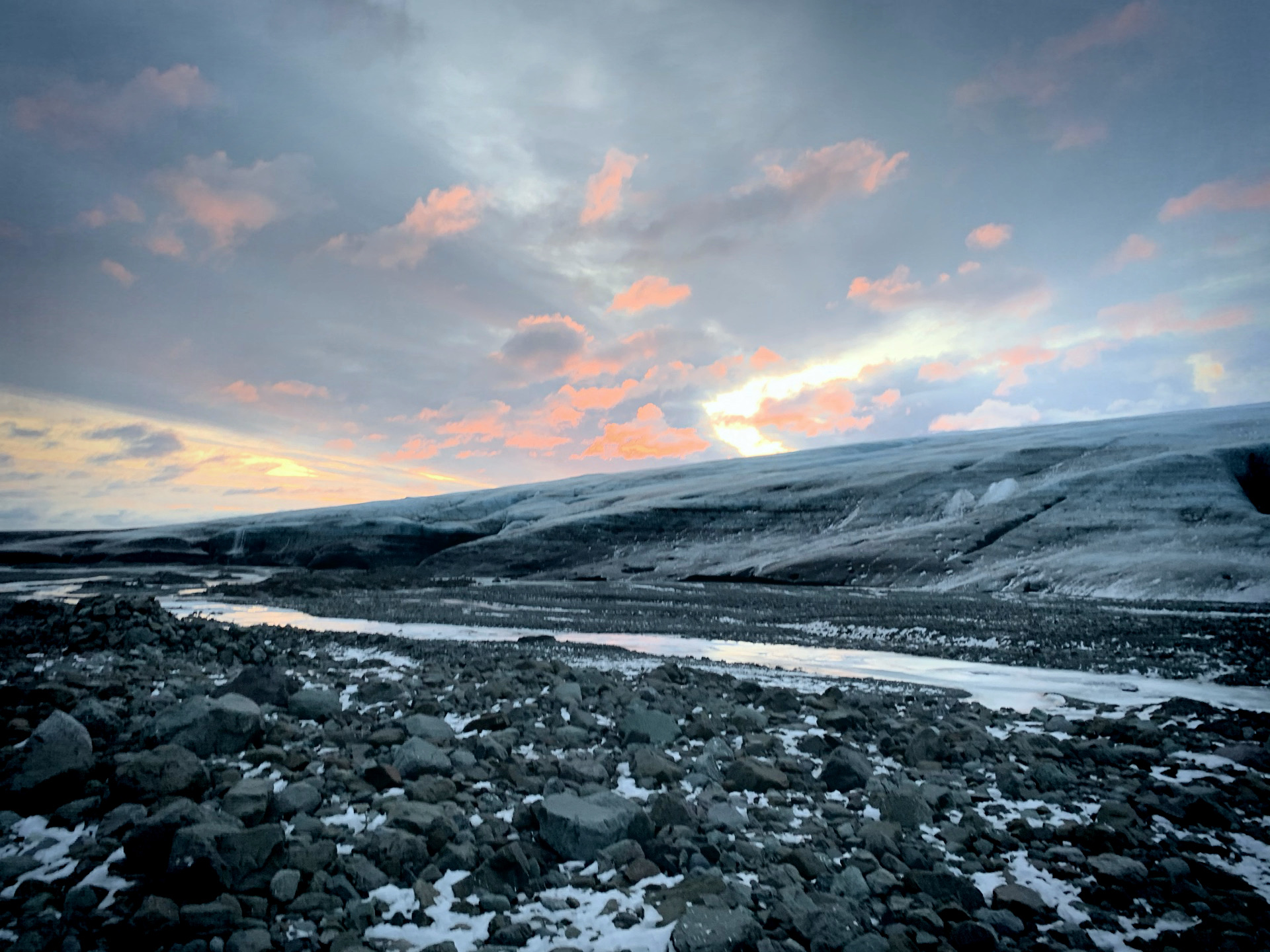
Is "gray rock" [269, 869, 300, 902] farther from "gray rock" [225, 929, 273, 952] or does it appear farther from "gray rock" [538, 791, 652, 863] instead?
"gray rock" [538, 791, 652, 863]

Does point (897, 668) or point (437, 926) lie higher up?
point (437, 926)

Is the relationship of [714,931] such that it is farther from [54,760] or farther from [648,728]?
[54,760]

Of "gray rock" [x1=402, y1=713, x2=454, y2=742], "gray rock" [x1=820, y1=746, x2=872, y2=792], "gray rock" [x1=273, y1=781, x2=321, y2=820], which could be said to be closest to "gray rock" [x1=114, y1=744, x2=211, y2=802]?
"gray rock" [x1=273, y1=781, x2=321, y2=820]

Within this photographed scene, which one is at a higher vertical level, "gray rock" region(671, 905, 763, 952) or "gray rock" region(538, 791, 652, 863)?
"gray rock" region(538, 791, 652, 863)

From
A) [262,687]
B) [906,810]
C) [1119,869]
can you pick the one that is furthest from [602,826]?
[262,687]

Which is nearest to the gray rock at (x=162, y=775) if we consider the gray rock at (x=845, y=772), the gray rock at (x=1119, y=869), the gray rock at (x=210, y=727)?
the gray rock at (x=210, y=727)

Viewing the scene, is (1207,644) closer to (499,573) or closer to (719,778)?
(719,778)

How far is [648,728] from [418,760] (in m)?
2.53

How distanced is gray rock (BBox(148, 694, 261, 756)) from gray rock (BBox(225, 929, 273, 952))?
3.18 meters

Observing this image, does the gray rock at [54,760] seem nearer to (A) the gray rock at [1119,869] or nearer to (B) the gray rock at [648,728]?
(B) the gray rock at [648,728]

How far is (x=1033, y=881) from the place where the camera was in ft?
15.5

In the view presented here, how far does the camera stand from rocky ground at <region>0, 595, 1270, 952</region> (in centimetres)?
399

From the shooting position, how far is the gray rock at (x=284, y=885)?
4059mm

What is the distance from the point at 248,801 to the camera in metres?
4.87
